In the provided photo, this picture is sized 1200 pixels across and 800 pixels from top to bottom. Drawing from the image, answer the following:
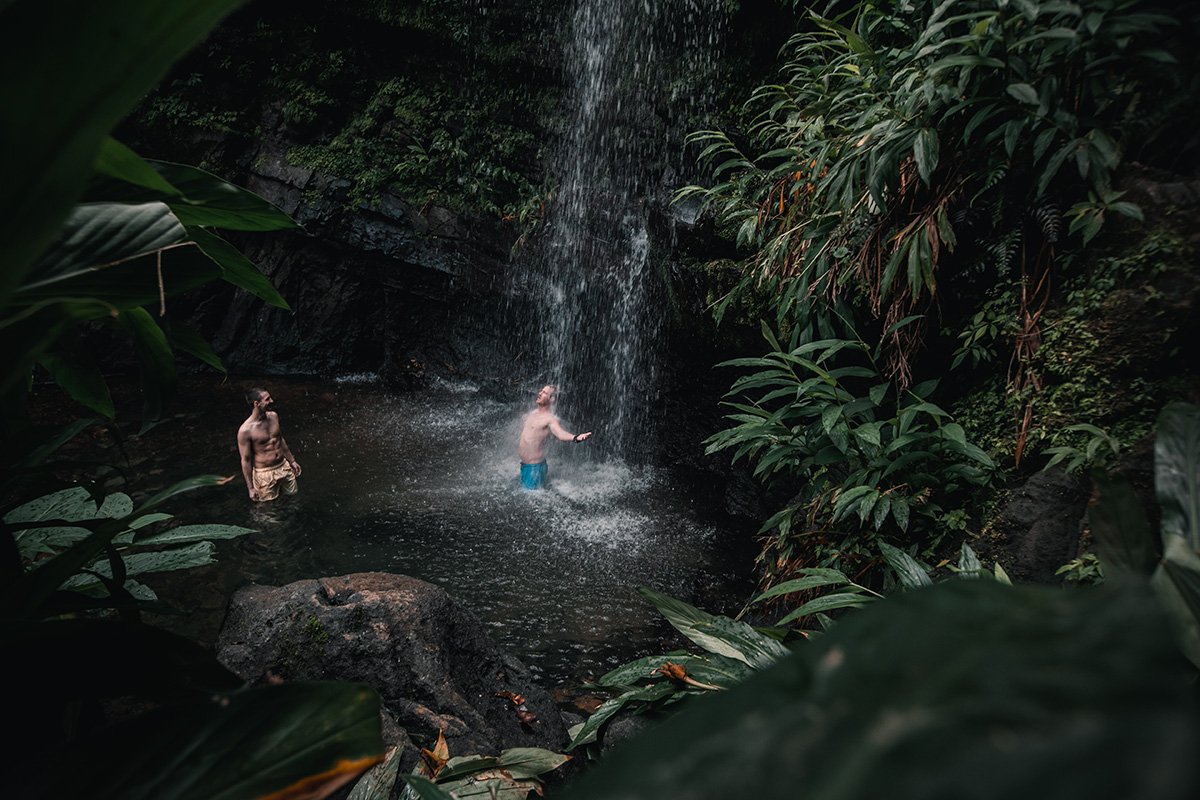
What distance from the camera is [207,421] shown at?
7.48m

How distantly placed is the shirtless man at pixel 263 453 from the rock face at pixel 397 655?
3041 millimetres

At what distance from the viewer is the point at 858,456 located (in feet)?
9.86

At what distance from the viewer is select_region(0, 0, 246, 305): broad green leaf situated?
41 centimetres

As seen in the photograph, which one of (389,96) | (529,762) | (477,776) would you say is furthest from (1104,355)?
(389,96)

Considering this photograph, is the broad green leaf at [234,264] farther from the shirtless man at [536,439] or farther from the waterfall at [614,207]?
the waterfall at [614,207]

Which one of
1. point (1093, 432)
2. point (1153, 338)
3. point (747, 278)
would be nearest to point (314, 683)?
point (1093, 432)

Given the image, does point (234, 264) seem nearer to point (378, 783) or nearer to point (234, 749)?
point (234, 749)

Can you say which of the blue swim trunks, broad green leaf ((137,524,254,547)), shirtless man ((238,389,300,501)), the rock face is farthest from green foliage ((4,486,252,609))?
the blue swim trunks

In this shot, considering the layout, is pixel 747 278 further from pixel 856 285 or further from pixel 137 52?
pixel 137 52

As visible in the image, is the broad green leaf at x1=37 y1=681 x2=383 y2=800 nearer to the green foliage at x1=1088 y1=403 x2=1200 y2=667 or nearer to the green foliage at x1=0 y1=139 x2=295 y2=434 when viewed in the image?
the green foliage at x1=0 y1=139 x2=295 y2=434

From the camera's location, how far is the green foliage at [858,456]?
2742mm

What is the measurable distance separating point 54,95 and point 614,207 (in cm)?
839

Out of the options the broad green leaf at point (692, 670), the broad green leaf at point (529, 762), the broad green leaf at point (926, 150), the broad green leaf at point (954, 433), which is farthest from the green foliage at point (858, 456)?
the broad green leaf at point (529, 762)

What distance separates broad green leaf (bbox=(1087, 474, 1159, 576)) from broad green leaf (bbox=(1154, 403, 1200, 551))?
3cm
